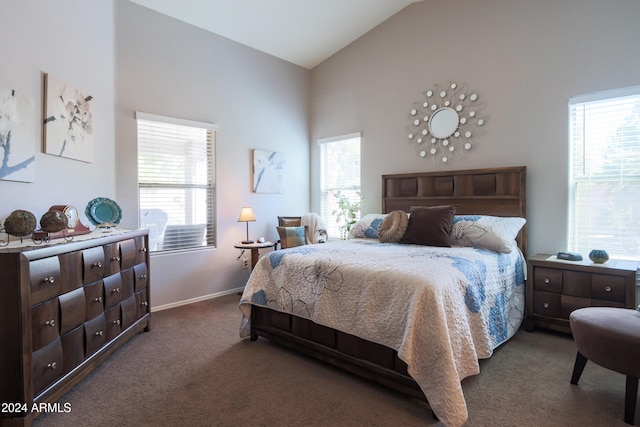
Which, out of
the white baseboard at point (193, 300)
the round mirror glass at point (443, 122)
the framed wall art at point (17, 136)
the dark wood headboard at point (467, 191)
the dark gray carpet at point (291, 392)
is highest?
the round mirror glass at point (443, 122)

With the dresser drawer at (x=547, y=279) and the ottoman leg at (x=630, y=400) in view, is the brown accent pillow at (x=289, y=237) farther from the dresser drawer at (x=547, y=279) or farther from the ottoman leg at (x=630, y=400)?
the ottoman leg at (x=630, y=400)

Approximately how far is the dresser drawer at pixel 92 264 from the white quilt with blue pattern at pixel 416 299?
1088mm

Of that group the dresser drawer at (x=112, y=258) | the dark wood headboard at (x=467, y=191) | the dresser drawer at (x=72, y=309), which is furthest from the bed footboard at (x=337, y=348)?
the dark wood headboard at (x=467, y=191)

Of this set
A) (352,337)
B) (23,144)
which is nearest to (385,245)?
(352,337)

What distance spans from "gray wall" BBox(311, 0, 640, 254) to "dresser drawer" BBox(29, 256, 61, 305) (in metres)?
3.59

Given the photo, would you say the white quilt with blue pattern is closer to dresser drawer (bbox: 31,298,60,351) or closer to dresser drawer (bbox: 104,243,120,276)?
dresser drawer (bbox: 104,243,120,276)

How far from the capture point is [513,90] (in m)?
3.55

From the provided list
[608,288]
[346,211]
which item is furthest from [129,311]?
[608,288]

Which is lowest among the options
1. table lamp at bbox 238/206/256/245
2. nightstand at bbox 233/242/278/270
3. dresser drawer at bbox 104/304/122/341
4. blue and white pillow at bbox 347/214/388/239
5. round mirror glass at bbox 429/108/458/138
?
dresser drawer at bbox 104/304/122/341

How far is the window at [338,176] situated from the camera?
500 cm

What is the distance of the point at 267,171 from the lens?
490 cm

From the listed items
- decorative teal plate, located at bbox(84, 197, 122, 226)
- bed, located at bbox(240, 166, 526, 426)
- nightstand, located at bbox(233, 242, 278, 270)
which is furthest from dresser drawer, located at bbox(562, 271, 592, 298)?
decorative teal plate, located at bbox(84, 197, 122, 226)

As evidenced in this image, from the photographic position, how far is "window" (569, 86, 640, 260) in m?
2.97

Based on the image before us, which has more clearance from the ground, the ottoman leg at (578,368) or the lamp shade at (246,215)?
the lamp shade at (246,215)
